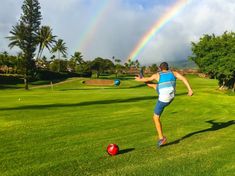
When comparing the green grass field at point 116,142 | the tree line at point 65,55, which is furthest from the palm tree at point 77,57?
the green grass field at point 116,142

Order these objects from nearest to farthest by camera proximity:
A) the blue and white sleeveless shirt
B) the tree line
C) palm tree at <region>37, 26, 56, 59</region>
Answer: the blue and white sleeveless shirt
the tree line
palm tree at <region>37, 26, 56, 59</region>

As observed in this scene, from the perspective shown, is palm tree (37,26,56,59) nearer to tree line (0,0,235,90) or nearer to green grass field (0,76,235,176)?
tree line (0,0,235,90)

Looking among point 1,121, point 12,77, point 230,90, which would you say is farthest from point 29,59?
point 1,121

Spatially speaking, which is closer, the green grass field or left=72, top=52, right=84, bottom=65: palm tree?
the green grass field

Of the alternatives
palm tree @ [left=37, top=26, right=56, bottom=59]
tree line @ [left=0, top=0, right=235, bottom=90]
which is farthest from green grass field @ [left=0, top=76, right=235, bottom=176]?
palm tree @ [left=37, top=26, right=56, bottom=59]

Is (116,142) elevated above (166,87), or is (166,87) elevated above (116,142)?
(166,87)

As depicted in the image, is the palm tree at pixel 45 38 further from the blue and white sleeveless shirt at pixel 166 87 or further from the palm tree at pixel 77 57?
the blue and white sleeveless shirt at pixel 166 87

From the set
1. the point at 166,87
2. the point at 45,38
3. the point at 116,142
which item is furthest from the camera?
the point at 45,38

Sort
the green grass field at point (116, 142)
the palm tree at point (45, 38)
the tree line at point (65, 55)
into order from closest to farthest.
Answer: the green grass field at point (116, 142), the tree line at point (65, 55), the palm tree at point (45, 38)

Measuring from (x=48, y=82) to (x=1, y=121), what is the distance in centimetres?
8039

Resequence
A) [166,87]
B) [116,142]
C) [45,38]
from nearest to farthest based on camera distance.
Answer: [166,87], [116,142], [45,38]

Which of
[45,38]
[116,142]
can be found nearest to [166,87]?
[116,142]

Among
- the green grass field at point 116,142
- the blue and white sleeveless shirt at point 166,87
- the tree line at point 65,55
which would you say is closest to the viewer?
the green grass field at point 116,142

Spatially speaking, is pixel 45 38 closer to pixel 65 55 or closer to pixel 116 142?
pixel 65 55
